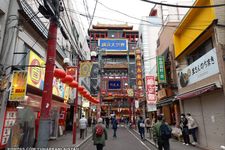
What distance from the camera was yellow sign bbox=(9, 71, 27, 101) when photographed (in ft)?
26.6

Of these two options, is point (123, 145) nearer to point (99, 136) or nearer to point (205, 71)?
point (99, 136)

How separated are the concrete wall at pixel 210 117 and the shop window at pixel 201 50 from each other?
2678 millimetres

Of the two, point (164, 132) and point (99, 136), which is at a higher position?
point (164, 132)

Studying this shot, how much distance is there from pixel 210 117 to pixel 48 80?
29.1ft

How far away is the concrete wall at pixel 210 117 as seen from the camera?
9.26 m

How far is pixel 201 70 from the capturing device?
35.4 ft

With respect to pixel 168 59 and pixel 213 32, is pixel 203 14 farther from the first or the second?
pixel 168 59

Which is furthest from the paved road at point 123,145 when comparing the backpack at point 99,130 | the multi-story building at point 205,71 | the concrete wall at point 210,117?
the backpack at point 99,130

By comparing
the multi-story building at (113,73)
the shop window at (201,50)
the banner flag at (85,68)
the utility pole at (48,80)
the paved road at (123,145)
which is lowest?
the paved road at (123,145)

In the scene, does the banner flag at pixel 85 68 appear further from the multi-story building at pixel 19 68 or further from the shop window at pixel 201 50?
the shop window at pixel 201 50

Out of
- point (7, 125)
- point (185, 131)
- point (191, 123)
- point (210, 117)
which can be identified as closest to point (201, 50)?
point (210, 117)

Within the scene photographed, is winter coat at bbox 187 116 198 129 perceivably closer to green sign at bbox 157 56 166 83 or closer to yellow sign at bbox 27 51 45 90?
green sign at bbox 157 56 166 83

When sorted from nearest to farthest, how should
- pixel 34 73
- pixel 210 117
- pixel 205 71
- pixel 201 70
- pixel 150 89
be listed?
pixel 210 117
pixel 205 71
pixel 34 73
pixel 201 70
pixel 150 89

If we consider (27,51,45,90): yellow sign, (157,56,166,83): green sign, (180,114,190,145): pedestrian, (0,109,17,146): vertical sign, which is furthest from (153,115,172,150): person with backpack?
(157,56,166,83): green sign
